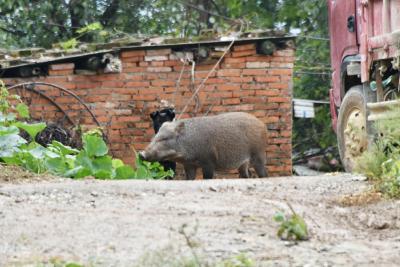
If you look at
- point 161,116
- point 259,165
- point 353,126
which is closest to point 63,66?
point 161,116

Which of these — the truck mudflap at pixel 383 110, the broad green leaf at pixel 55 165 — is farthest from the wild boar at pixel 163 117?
the truck mudflap at pixel 383 110

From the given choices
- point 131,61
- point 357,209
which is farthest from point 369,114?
point 131,61

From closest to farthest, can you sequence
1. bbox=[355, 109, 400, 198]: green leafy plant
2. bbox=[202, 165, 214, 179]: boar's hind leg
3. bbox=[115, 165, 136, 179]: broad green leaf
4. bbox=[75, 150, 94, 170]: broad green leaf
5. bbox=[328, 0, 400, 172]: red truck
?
1. bbox=[355, 109, 400, 198]: green leafy plant
2. bbox=[328, 0, 400, 172]: red truck
3. bbox=[75, 150, 94, 170]: broad green leaf
4. bbox=[115, 165, 136, 179]: broad green leaf
5. bbox=[202, 165, 214, 179]: boar's hind leg

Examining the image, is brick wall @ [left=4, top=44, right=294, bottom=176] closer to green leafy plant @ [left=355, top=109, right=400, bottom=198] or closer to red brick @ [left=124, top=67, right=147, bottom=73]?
red brick @ [left=124, top=67, right=147, bottom=73]

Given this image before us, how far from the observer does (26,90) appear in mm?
14984

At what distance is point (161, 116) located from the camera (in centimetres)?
1452

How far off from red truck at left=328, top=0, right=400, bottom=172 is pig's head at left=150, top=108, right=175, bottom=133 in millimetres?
2406

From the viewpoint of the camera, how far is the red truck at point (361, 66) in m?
9.62

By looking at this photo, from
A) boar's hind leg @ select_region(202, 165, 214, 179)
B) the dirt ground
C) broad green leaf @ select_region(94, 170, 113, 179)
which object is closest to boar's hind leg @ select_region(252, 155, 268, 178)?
boar's hind leg @ select_region(202, 165, 214, 179)

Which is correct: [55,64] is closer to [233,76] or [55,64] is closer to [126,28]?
[233,76]

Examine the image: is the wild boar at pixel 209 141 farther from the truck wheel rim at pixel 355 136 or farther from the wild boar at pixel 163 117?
the truck wheel rim at pixel 355 136

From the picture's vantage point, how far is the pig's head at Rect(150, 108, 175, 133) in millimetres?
14484

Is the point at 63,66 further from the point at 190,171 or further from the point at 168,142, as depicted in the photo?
the point at 190,171

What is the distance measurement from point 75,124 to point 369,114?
5633mm
